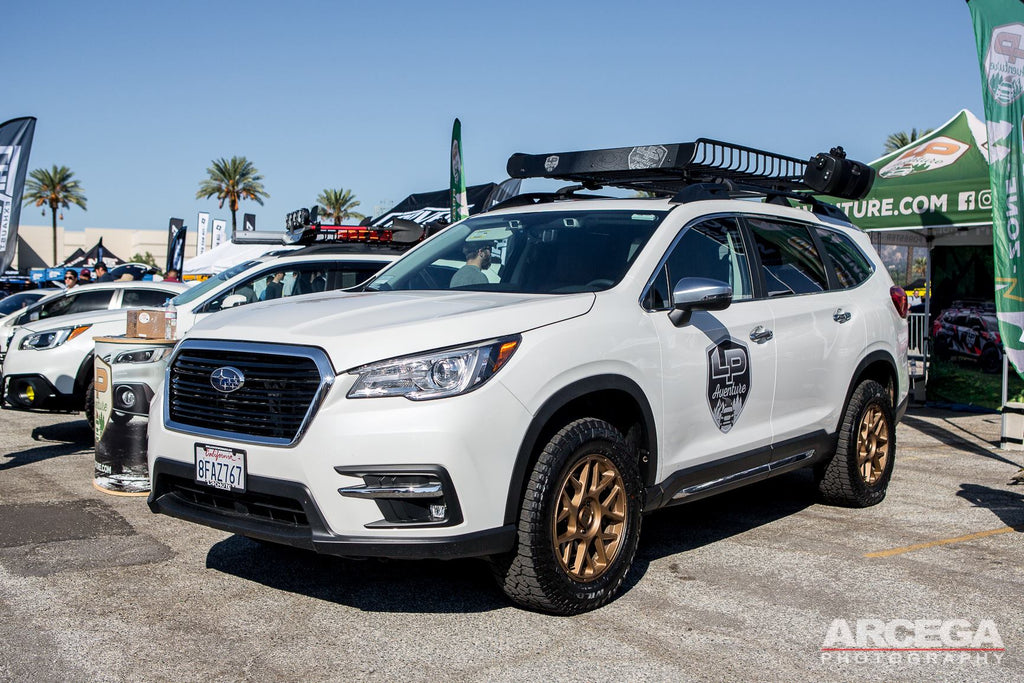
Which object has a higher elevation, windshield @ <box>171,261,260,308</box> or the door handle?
windshield @ <box>171,261,260,308</box>

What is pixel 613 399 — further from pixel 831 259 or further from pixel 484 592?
pixel 831 259

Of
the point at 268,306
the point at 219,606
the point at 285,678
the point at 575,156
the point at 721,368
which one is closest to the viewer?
the point at 285,678

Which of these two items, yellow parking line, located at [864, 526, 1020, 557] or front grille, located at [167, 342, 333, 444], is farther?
yellow parking line, located at [864, 526, 1020, 557]

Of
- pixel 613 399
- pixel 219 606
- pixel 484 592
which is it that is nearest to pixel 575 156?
pixel 613 399

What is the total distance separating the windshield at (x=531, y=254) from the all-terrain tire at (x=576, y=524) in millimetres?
862

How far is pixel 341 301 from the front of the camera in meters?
4.56

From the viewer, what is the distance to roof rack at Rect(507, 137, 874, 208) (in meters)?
5.45

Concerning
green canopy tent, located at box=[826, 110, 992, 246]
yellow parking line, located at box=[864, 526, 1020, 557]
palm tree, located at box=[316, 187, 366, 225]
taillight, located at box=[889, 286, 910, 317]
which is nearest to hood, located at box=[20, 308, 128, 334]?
taillight, located at box=[889, 286, 910, 317]

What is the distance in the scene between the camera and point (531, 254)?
204 inches

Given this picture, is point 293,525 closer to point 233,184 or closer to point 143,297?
point 143,297

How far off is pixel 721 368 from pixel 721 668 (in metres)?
1.72

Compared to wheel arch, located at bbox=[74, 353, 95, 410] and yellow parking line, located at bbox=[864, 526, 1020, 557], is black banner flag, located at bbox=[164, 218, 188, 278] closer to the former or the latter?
wheel arch, located at bbox=[74, 353, 95, 410]

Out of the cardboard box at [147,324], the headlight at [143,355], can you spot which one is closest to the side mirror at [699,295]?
the headlight at [143,355]

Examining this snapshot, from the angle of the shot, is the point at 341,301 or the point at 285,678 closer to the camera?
the point at 285,678
